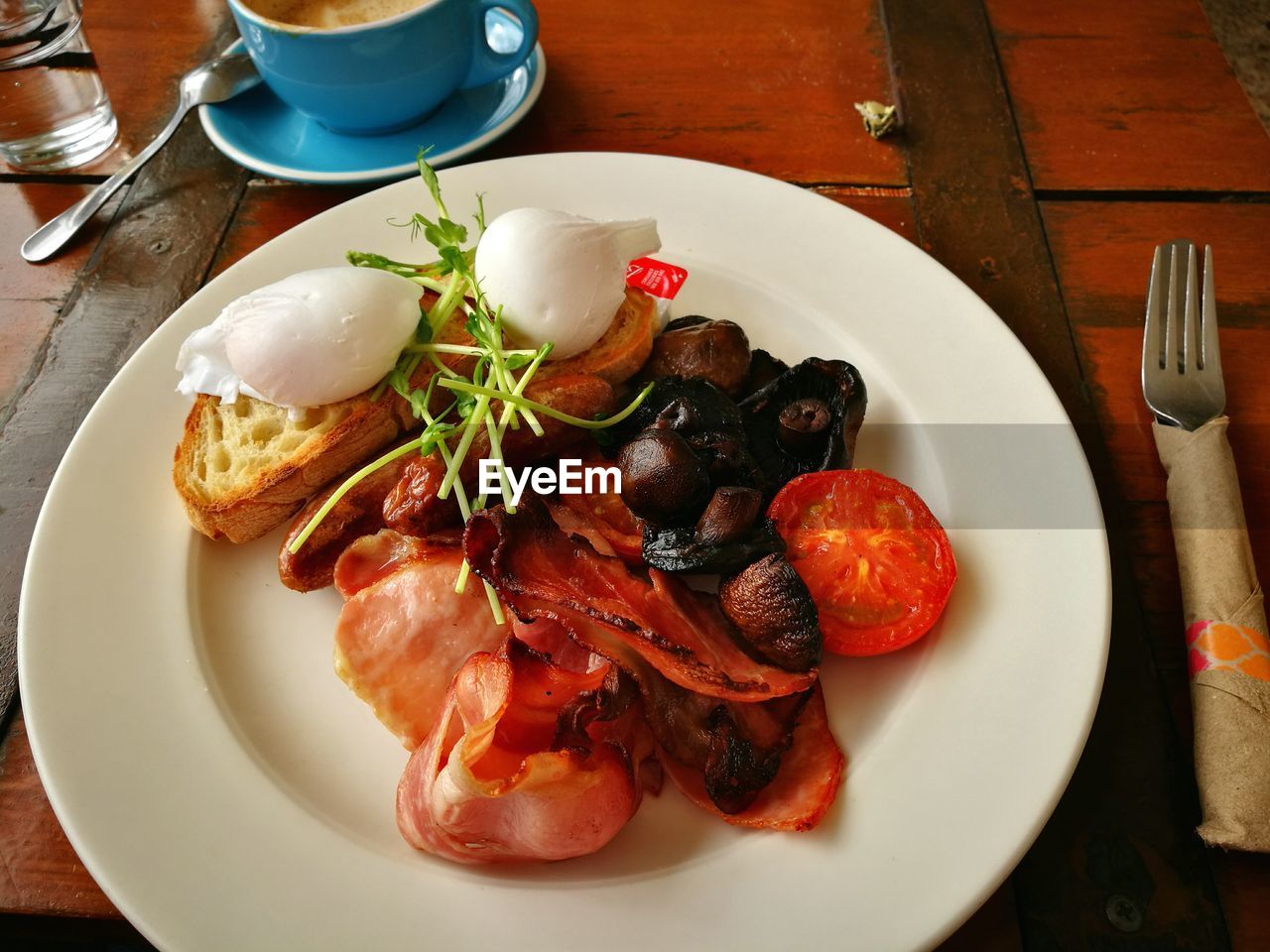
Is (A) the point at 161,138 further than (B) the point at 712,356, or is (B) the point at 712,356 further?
(A) the point at 161,138

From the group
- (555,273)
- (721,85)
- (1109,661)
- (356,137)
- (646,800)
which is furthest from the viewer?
(721,85)

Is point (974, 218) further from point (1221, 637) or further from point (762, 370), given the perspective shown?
point (1221, 637)

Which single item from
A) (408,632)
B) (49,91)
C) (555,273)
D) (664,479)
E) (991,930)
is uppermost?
(49,91)

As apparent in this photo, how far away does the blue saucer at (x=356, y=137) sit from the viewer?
6.20ft

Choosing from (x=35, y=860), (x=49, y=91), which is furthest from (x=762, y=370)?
(x=49, y=91)

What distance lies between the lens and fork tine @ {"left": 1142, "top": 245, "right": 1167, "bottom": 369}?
1.57 meters

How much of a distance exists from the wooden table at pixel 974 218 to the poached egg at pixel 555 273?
0.64m

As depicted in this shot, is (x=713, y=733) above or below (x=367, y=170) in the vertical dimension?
below

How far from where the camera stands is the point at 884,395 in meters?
1.49

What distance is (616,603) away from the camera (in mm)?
1202

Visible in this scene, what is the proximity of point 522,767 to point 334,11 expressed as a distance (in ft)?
5.67

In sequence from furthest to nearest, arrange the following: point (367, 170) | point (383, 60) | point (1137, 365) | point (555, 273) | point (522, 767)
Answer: point (367, 170), point (383, 60), point (1137, 365), point (555, 273), point (522, 767)

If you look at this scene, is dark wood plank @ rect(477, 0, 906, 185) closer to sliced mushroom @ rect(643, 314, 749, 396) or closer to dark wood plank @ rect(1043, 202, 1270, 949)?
dark wood plank @ rect(1043, 202, 1270, 949)

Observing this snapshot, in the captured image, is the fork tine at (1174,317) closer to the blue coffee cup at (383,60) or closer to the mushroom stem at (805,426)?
the mushroom stem at (805,426)
